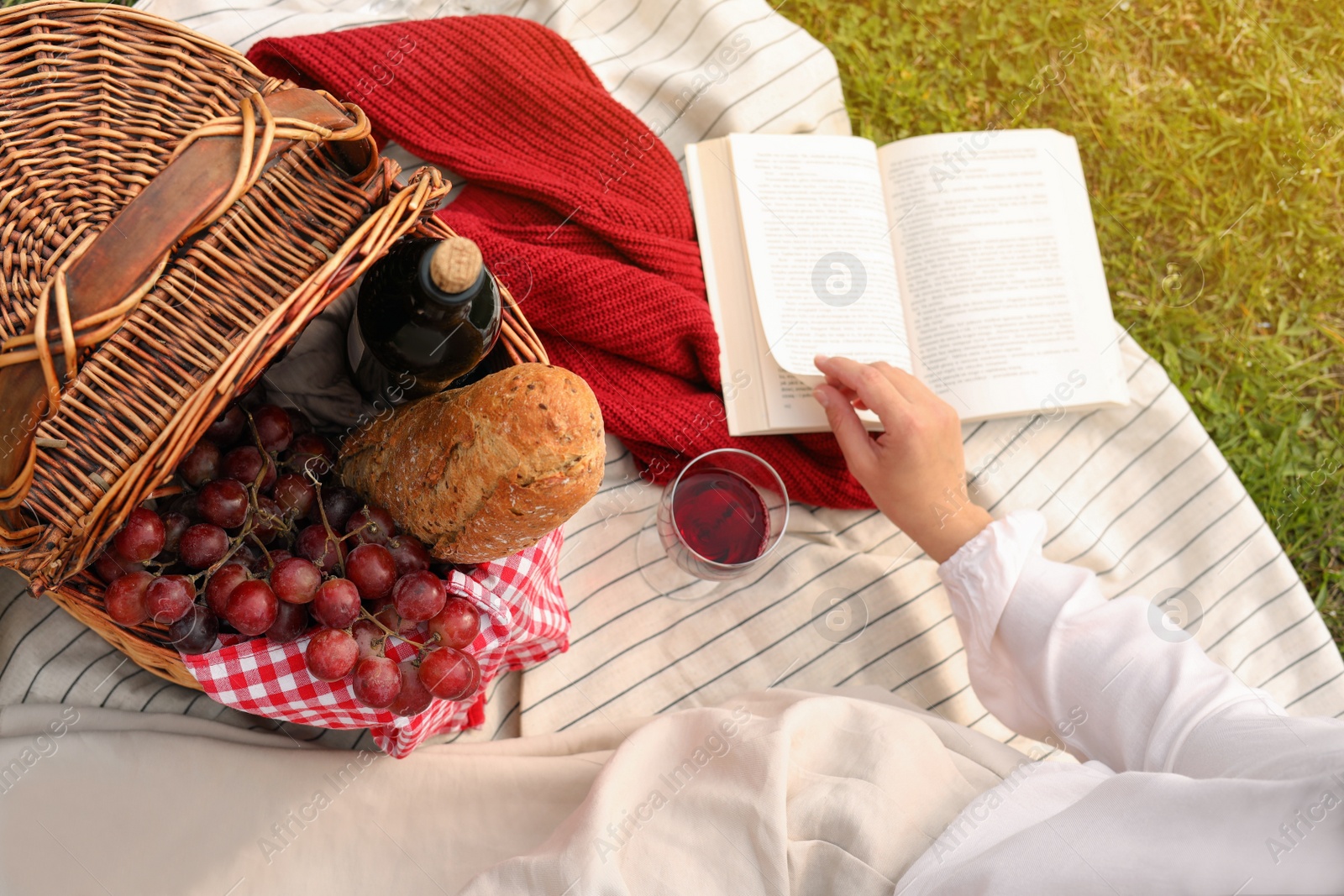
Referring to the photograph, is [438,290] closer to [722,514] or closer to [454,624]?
[454,624]

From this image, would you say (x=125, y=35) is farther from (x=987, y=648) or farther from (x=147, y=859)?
(x=987, y=648)

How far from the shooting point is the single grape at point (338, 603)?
0.62 metres

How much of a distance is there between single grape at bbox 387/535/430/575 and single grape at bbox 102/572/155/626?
0.16 metres

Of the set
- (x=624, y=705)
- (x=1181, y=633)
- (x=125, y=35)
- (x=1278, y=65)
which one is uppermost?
(x=125, y=35)

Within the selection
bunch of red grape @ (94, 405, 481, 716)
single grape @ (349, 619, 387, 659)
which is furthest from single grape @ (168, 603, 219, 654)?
single grape @ (349, 619, 387, 659)

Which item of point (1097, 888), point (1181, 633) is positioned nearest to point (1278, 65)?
point (1181, 633)

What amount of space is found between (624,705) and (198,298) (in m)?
0.61

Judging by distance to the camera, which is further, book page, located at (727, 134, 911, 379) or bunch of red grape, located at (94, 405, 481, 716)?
book page, located at (727, 134, 911, 379)

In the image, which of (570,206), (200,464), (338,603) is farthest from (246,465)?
(570,206)

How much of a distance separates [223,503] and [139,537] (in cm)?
6

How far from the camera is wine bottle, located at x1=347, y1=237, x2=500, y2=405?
23.4 inches

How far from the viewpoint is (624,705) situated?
97cm

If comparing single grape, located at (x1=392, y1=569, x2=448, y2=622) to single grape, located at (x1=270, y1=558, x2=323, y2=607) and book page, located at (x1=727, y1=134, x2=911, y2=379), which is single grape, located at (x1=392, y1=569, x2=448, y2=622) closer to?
single grape, located at (x1=270, y1=558, x2=323, y2=607)

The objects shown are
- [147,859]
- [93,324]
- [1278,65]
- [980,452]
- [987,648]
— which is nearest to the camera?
[93,324]
